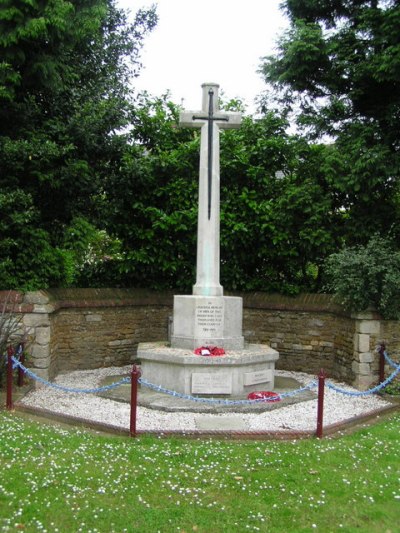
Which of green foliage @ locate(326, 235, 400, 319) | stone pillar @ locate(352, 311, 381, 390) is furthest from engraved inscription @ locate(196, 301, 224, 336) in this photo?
stone pillar @ locate(352, 311, 381, 390)

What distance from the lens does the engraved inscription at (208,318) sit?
33.1 feet

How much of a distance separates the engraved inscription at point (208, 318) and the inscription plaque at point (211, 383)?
1026mm

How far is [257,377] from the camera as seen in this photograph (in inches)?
383

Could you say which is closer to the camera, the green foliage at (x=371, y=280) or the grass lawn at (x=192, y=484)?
the grass lawn at (x=192, y=484)

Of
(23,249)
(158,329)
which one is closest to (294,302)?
(158,329)

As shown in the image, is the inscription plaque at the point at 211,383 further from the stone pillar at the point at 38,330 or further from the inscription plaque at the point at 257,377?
the stone pillar at the point at 38,330

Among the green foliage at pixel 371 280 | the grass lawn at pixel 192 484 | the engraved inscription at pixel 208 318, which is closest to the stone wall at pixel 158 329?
the green foliage at pixel 371 280

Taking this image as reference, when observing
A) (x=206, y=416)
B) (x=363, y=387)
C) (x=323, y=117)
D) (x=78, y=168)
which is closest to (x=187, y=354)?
(x=206, y=416)

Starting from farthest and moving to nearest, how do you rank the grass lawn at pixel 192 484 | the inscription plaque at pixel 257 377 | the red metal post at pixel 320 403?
the inscription plaque at pixel 257 377
the red metal post at pixel 320 403
the grass lawn at pixel 192 484

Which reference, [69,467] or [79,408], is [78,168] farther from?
[69,467]

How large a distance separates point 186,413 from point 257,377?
175 centimetres

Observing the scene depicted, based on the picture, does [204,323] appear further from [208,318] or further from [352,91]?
[352,91]

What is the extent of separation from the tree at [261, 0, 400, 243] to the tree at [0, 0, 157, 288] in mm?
4265

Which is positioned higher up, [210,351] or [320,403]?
[210,351]
